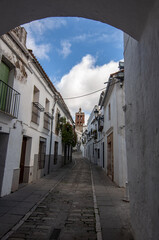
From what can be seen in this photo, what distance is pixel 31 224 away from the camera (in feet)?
11.7

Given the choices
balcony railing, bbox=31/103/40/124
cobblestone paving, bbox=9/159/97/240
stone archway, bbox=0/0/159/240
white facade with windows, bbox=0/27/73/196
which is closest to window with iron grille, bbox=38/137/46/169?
white facade with windows, bbox=0/27/73/196

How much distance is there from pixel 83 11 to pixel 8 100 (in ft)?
13.6

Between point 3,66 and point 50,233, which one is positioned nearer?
point 50,233

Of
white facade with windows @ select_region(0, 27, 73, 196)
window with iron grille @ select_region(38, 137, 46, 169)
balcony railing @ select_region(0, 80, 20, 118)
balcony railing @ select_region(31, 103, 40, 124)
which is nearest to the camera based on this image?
balcony railing @ select_region(0, 80, 20, 118)

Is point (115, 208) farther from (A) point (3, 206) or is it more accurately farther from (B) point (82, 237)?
(A) point (3, 206)

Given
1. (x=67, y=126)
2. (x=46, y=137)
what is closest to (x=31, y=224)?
(x=46, y=137)

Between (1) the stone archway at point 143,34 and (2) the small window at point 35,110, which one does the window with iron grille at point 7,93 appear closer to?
(2) the small window at point 35,110

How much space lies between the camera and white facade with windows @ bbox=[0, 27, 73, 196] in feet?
18.4

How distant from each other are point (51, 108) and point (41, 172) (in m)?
4.28

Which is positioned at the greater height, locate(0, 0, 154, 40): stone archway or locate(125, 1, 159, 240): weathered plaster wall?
locate(0, 0, 154, 40): stone archway

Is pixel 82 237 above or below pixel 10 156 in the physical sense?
below

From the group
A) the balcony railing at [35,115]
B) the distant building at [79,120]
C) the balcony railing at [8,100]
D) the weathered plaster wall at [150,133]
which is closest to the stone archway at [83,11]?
the weathered plaster wall at [150,133]

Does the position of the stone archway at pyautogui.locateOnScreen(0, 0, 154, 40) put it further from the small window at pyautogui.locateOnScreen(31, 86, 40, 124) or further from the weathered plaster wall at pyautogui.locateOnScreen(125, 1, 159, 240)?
the small window at pyautogui.locateOnScreen(31, 86, 40, 124)

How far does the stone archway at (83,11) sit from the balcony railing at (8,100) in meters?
3.18
